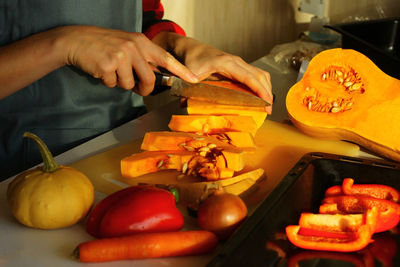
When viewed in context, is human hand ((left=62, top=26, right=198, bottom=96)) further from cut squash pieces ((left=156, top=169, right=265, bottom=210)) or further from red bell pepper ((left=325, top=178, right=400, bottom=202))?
red bell pepper ((left=325, top=178, right=400, bottom=202))

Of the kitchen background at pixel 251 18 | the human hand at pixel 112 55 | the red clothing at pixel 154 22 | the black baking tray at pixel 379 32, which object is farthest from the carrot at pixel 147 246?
the kitchen background at pixel 251 18

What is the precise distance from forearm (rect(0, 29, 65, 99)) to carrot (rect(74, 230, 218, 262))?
516mm

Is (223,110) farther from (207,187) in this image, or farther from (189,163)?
(207,187)

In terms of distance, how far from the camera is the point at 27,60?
3.85 ft

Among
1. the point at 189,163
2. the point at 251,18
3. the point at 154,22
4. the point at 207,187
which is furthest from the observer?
the point at 251,18

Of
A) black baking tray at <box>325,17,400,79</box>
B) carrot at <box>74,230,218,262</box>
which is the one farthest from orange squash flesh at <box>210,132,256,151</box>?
black baking tray at <box>325,17,400,79</box>

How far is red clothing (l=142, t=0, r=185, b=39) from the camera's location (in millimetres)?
1654

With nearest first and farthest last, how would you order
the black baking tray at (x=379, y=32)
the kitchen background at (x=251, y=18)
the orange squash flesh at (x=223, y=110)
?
the orange squash flesh at (x=223, y=110)
the black baking tray at (x=379, y=32)
the kitchen background at (x=251, y=18)

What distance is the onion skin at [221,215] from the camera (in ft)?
2.82

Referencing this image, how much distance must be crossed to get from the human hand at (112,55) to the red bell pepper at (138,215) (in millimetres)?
396

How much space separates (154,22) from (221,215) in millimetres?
982

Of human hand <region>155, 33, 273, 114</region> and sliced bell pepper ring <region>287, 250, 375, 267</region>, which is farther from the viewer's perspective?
human hand <region>155, 33, 273, 114</region>

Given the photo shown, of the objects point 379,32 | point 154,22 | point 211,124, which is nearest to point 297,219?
point 211,124

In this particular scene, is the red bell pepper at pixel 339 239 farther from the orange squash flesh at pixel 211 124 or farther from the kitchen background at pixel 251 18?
the kitchen background at pixel 251 18
